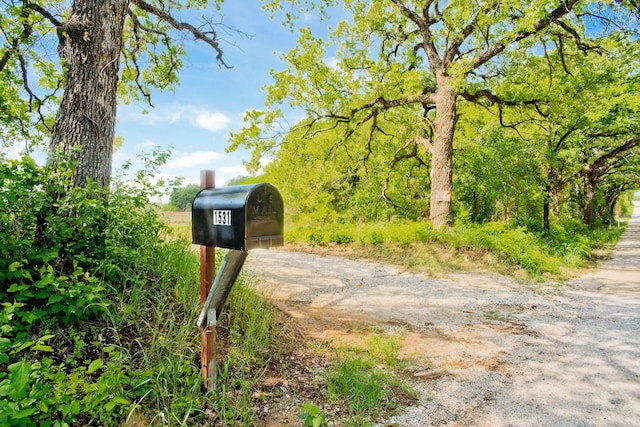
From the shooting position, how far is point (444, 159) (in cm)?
1095

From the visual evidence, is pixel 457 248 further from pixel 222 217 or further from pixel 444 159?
pixel 222 217

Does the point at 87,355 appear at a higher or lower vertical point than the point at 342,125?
lower

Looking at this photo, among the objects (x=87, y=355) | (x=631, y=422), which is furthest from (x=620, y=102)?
(x=87, y=355)

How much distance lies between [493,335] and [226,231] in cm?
349

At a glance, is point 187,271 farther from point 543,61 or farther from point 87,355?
point 543,61

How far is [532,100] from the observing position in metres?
11.0

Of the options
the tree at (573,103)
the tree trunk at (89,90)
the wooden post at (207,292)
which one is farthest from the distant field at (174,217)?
the tree at (573,103)

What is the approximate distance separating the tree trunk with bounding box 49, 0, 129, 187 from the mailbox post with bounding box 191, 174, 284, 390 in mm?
1628

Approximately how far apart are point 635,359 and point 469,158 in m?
12.0

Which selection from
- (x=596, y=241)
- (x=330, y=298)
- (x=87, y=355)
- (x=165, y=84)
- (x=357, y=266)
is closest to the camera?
(x=87, y=355)

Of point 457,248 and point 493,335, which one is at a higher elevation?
point 457,248

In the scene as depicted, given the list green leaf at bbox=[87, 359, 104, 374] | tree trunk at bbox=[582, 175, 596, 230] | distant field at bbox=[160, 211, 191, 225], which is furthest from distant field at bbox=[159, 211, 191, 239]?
tree trunk at bbox=[582, 175, 596, 230]

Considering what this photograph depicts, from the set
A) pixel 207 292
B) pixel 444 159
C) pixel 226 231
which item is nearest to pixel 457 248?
pixel 444 159

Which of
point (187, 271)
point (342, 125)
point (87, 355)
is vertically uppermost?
point (342, 125)
